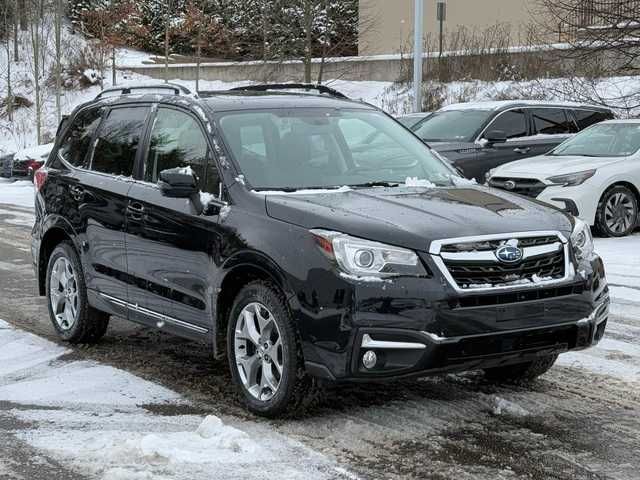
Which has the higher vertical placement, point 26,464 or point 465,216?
point 465,216

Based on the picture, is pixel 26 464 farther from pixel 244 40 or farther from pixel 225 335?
pixel 244 40

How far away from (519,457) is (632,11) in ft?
54.3

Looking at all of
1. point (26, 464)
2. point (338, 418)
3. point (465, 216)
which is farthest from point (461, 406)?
point (26, 464)

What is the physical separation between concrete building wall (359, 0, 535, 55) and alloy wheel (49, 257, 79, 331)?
1265 inches

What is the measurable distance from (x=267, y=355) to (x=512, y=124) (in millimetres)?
11033

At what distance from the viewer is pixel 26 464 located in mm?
4641

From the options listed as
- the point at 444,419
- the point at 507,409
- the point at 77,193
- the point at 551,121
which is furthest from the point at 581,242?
the point at 551,121

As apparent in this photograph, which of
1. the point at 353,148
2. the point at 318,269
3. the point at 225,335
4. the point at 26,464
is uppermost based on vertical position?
the point at 353,148

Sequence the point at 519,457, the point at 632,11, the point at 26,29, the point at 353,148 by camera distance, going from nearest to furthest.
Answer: the point at 519,457 → the point at 353,148 → the point at 632,11 → the point at 26,29

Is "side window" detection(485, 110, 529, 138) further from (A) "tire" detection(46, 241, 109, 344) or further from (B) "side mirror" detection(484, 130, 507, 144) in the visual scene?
(A) "tire" detection(46, 241, 109, 344)

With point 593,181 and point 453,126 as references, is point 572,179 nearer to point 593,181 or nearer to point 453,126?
point 593,181

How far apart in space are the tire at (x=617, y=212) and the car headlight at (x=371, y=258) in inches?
343

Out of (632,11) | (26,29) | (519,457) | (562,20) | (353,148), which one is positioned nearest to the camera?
(519,457)

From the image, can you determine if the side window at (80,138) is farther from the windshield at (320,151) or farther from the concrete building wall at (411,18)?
the concrete building wall at (411,18)
